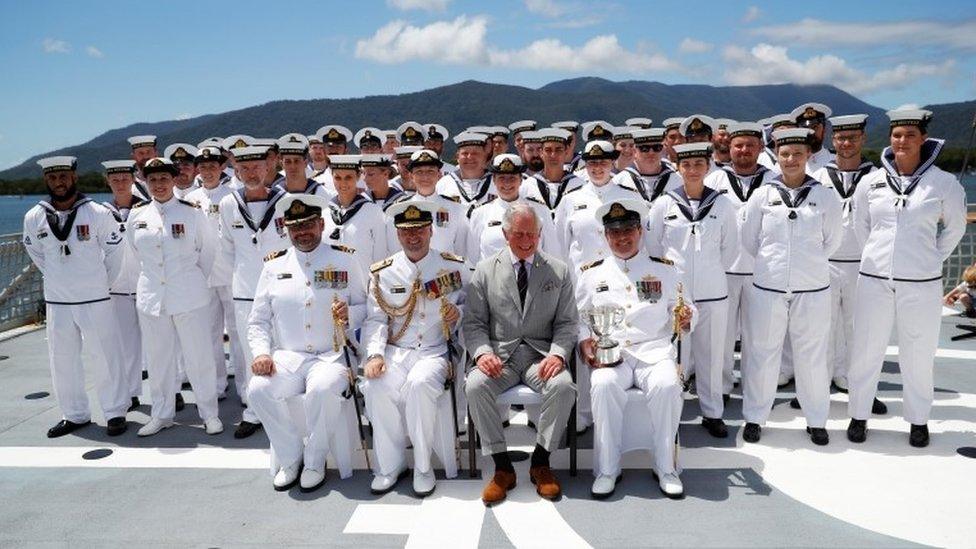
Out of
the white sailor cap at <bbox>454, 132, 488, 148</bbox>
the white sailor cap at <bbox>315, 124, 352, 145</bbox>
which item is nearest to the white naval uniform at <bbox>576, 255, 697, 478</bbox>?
the white sailor cap at <bbox>454, 132, 488, 148</bbox>

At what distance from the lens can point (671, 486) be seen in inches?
146

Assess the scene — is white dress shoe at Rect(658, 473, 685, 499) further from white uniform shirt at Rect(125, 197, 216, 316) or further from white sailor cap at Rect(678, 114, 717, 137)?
white uniform shirt at Rect(125, 197, 216, 316)

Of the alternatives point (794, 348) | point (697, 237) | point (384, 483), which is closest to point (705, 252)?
point (697, 237)

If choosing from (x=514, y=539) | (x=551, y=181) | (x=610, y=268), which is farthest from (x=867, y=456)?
(x=551, y=181)

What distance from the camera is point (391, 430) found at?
A: 3998 mm

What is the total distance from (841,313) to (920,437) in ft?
4.35

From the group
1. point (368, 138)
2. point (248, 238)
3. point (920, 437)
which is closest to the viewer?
point (920, 437)

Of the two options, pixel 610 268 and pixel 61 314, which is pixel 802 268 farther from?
pixel 61 314

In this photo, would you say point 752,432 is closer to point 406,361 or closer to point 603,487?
point 603,487

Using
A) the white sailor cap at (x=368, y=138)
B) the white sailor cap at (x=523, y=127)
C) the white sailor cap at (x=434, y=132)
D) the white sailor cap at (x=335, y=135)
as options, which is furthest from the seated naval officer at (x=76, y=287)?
the white sailor cap at (x=523, y=127)

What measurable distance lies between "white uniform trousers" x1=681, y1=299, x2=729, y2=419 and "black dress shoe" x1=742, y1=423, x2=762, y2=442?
200mm

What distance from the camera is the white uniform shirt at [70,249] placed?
499 centimetres

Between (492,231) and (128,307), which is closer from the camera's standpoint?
(492,231)

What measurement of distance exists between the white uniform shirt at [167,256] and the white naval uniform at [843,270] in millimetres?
4808
